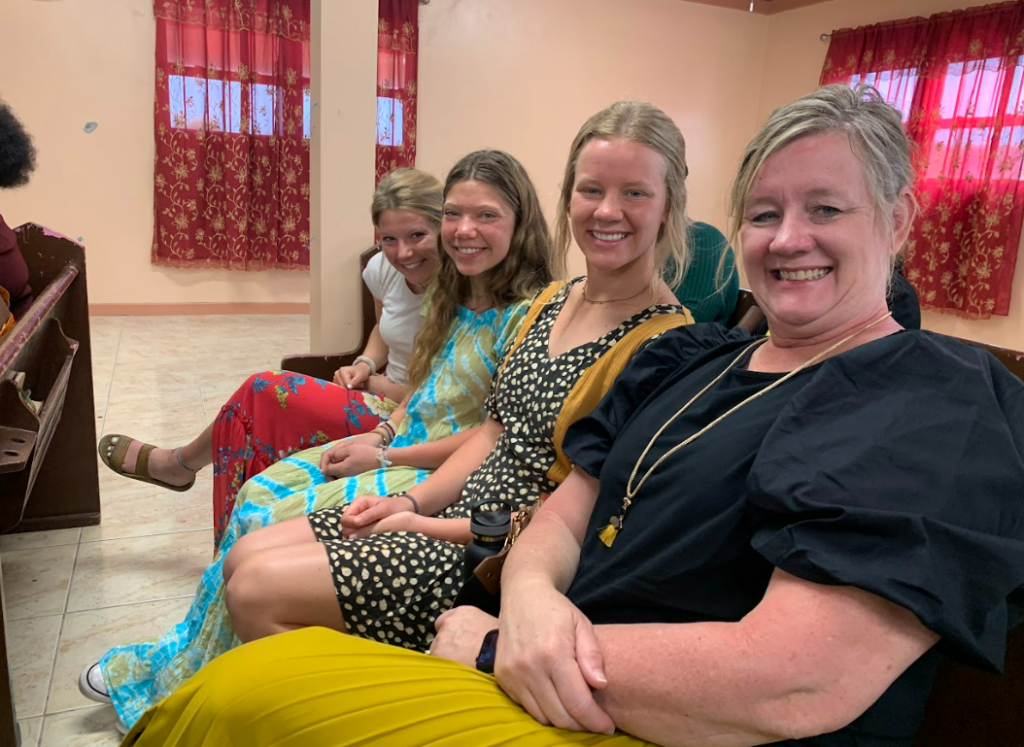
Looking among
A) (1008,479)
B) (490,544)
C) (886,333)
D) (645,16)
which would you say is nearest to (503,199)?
(490,544)

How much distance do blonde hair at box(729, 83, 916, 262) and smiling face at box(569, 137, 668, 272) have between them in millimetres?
384

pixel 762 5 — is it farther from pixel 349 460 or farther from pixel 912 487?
pixel 912 487

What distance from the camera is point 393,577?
1.14 m

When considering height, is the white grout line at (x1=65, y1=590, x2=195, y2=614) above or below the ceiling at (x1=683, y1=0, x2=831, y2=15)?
below

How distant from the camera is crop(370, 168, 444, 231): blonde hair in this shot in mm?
1880

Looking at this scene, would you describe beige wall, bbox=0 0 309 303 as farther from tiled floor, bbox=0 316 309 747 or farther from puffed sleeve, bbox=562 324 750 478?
puffed sleeve, bbox=562 324 750 478

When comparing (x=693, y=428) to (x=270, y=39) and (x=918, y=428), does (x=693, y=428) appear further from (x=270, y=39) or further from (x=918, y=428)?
(x=270, y=39)

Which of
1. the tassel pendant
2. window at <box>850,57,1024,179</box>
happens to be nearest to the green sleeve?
the tassel pendant

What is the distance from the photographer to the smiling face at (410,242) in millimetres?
1888

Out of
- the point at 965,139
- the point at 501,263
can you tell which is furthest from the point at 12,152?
the point at 965,139

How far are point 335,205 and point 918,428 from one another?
2024mm

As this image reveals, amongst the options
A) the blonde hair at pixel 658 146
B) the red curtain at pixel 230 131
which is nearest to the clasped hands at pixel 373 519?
the blonde hair at pixel 658 146

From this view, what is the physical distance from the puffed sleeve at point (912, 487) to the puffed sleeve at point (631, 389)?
12.5 inches

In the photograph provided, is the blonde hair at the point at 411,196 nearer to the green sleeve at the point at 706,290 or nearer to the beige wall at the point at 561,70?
the green sleeve at the point at 706,290
